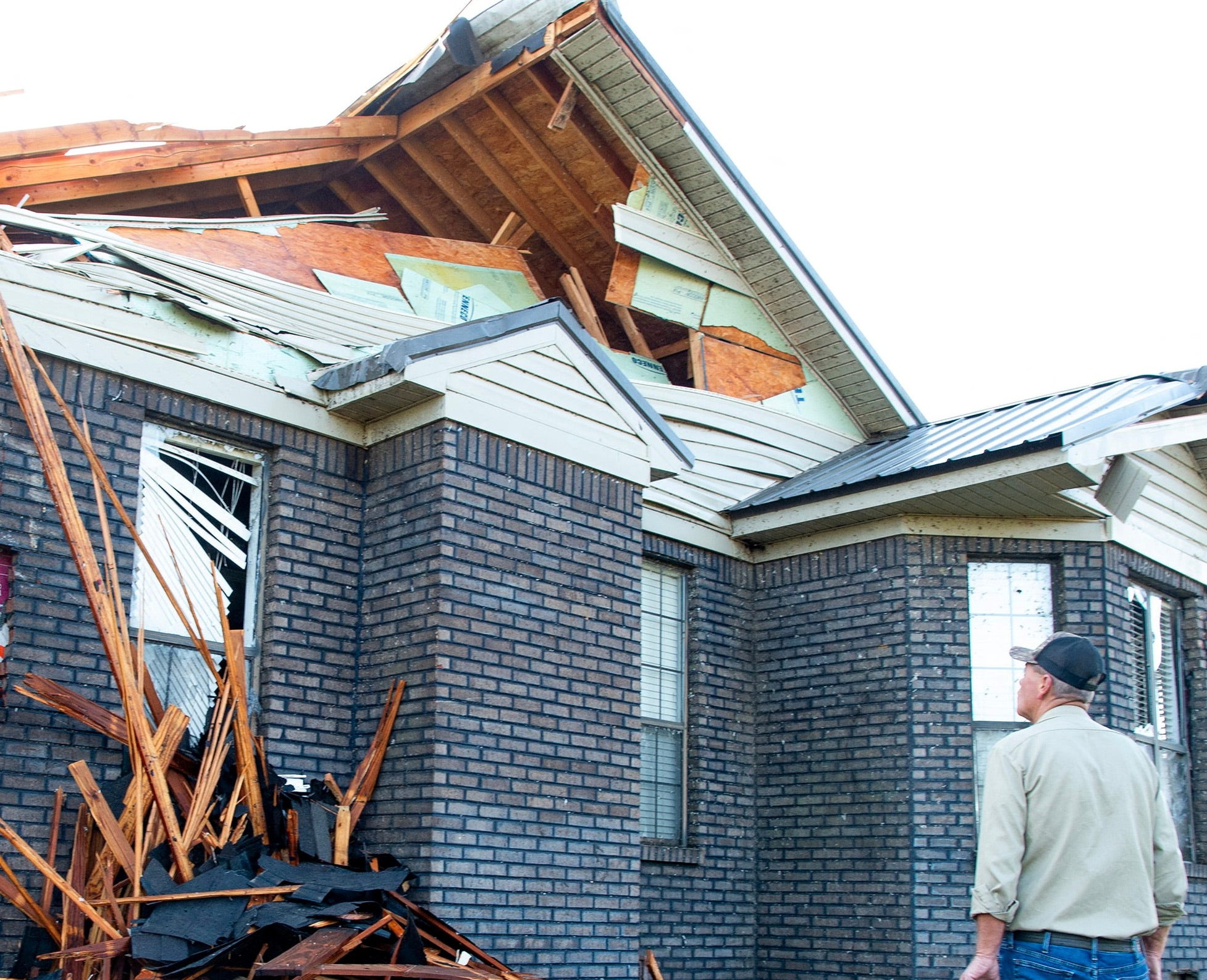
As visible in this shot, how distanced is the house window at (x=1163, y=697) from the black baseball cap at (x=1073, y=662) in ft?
18.8

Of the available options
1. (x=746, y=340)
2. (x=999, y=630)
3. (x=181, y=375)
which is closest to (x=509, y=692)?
(x=181, y=375)

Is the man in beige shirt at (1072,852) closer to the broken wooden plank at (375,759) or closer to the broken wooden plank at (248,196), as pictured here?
the broken wooden plank at (375,759)

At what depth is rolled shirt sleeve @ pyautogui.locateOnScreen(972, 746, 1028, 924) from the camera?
3717mm

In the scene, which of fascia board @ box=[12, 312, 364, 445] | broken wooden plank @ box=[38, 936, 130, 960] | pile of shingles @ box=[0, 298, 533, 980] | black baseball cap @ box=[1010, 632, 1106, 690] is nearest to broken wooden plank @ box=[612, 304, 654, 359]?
fascia board @ box=[12, 312, 364, 445]

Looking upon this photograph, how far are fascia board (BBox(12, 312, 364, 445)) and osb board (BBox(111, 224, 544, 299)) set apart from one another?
1024 millimetres

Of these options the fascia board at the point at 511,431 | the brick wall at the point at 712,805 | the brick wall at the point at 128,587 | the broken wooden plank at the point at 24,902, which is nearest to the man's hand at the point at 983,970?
the broken wooden plank at the point at 24,902

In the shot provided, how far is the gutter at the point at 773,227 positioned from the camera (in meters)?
9.22

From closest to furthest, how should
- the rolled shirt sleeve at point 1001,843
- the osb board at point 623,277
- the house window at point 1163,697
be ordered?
the rolled shirt sleeve at point 1001,843 → the house window at point 1163,697 → the osb board at point 623,277

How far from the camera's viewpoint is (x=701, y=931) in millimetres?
8539

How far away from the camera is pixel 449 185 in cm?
Answer: 974

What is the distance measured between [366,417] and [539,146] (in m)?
3.24

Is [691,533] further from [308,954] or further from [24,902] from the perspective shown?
[24,902]

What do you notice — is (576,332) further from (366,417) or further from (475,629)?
(475,629)

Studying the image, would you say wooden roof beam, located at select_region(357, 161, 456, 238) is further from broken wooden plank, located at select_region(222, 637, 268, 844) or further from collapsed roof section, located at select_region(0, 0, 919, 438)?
broken wooden plank, located at select_region(222, 637, 268, 844)
